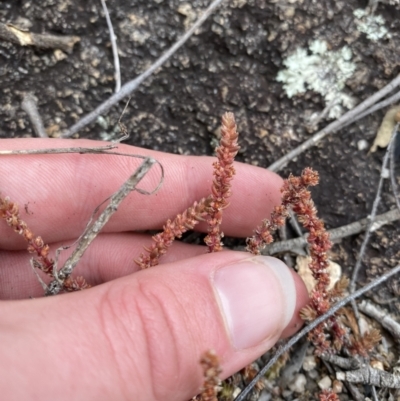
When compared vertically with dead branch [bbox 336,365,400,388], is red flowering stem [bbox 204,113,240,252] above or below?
above

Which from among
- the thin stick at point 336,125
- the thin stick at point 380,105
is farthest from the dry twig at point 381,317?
the thin stick at point 380,105

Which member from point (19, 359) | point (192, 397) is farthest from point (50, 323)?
point (192, 397)

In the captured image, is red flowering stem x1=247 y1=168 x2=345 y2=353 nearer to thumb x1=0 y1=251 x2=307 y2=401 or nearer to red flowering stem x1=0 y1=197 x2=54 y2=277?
thumb x1=0 y1=251 x2=307 y2=401

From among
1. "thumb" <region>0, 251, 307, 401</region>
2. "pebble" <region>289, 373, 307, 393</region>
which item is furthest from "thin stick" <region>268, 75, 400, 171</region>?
"pebble" <region>289, 373, 307, 393</region>

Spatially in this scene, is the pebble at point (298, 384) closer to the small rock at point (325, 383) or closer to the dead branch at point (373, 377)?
the small rock at point (325, 383)

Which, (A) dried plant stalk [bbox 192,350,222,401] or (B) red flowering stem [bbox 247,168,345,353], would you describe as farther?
(B) red flowering stem [bbox 247,168,345,353]

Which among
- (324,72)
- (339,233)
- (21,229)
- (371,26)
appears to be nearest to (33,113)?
(21,229)
